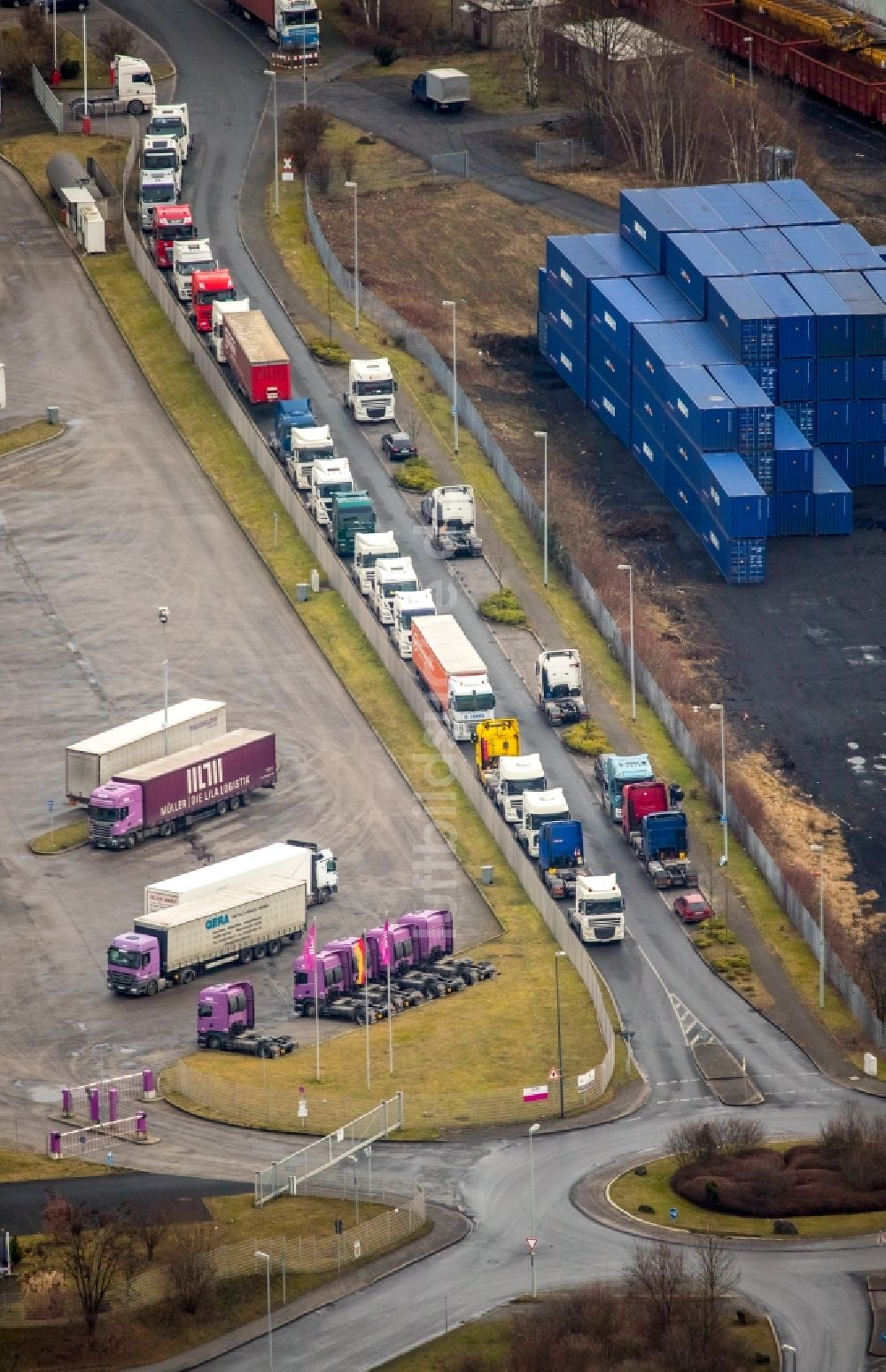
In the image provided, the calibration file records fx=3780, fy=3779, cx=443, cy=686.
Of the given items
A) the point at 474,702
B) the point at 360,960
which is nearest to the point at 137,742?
the point at 474,702

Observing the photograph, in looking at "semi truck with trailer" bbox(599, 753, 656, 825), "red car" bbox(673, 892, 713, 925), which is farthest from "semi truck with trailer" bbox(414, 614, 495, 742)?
"red car" bbox(673, 892, 713, 925)

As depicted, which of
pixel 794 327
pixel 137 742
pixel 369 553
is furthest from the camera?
pixel 794 327

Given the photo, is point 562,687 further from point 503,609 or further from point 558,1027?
point 558,1027

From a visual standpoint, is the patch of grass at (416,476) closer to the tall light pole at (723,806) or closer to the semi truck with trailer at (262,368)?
the semi truck with trailer at (262,368)

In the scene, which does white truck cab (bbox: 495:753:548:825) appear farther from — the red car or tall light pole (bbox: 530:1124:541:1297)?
tall light pole (bbox: 530:1124:541:1297)

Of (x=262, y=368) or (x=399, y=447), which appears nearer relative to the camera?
(x=399, y=447)

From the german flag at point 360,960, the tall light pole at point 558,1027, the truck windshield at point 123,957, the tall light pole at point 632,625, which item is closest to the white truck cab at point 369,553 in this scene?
the tall light pole at point 632,625

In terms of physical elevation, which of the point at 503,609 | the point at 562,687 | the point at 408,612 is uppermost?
the point at 408,612

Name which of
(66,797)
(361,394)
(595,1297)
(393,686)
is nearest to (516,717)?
(393,686)
